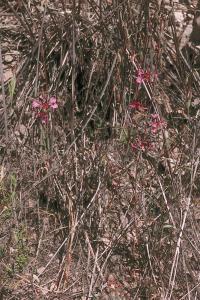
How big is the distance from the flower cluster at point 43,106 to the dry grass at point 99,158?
67mm

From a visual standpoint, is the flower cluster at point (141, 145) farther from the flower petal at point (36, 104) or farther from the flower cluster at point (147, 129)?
the flower petal at point (36, 104)

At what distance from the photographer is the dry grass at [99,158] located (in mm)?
2746

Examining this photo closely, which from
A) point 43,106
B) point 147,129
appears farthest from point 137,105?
point 43,106

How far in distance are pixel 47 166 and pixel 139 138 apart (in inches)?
17.8

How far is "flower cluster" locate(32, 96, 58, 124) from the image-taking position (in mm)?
2977

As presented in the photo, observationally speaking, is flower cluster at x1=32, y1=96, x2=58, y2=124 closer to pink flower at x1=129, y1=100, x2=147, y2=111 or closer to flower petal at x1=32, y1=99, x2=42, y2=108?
flower petal at x1=32, y1=99, x2=42, y2=108

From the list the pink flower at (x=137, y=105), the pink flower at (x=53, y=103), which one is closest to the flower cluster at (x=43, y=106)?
the pink flower at (x=53, y=103)

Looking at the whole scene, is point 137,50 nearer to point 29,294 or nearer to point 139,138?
point 139,138

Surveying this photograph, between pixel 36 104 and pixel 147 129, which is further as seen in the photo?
pixel 147 129

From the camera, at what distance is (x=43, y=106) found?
299cm

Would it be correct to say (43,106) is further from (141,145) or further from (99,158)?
(141,145)

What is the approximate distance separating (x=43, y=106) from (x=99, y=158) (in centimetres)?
36

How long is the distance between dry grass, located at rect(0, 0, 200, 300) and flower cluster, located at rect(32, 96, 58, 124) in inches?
2.6

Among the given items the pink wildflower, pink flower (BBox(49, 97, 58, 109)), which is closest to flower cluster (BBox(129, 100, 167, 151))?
the pink wildflower
